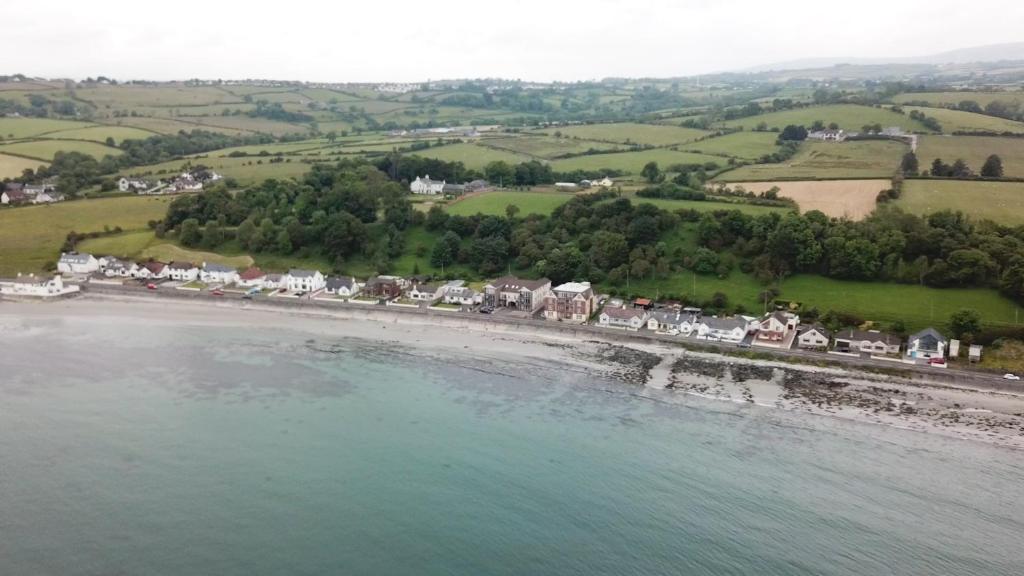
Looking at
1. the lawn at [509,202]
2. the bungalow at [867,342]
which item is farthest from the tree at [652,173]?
the bungalow at [867,342]

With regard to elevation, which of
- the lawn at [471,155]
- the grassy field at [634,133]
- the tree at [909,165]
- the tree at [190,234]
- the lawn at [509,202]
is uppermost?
the grassy field at [634,133]

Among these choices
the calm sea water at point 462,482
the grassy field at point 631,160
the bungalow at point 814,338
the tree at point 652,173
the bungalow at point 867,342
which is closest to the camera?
the calm sea water at point 462,482

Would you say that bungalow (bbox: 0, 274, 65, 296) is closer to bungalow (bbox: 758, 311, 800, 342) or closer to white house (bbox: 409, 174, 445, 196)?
white house (bbox: 409, 174, 445, 196)

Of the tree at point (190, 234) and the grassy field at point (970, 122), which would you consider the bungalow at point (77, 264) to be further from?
the grassy field at point (970, 122)

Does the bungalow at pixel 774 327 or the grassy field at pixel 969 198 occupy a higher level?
the grassy field at pixel 969 198

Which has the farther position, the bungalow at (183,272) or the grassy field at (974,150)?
the grassy field at (974,150)

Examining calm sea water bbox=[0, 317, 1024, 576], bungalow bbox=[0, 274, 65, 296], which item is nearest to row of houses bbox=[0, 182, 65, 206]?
bungalow bbox=[0, 274, 65, 296]

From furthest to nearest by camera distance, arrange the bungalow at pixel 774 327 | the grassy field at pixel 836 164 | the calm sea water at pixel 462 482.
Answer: the grassy field at pixel 836 164, the bungalow at pixel 774 327, the calm sea water at pixel 462 482

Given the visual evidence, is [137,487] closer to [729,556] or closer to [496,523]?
[496,523]
